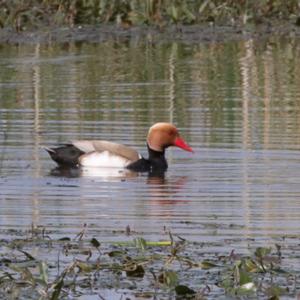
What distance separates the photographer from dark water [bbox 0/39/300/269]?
1094 centimetres

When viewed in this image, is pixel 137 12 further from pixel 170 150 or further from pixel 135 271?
pixel 135 271

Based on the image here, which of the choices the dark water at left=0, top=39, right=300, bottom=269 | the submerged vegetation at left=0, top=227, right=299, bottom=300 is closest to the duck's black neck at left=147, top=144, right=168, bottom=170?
the dark water at left=0, top=39, right=300, bottom=269

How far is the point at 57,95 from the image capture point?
64.0 feet

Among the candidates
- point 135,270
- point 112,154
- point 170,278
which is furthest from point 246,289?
point 112,154

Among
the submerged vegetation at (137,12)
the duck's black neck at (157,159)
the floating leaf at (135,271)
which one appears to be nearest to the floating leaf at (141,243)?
the floating leaf at (135,271)

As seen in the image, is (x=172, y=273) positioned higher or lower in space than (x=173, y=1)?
lower

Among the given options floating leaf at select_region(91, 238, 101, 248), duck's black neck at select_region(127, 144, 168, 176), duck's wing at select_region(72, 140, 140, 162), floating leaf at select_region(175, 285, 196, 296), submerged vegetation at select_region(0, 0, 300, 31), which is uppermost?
submerged vegetation at select_region(0, 0, 300, 31)

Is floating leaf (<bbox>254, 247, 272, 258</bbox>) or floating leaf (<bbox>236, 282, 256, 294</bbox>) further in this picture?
floating leaf (<bbox>254, 247, 272, 258</bbox>)

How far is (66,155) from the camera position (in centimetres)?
1422

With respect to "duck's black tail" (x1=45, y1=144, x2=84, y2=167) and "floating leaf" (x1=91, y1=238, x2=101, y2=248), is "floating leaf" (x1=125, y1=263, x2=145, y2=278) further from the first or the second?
"duck's black tail" (x1=45, y1=144, x2=84, y2=167)

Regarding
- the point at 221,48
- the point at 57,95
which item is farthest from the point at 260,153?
the point at 221,48

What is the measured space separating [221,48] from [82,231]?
58.3 feet

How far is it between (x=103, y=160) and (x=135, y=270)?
5.58m

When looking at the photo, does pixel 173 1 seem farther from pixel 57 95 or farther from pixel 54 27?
pixel 57 95
